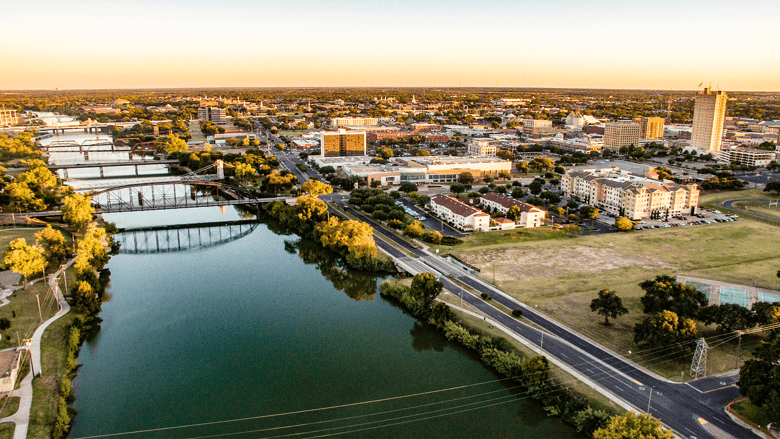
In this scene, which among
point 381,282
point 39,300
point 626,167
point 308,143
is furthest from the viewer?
point 308,143

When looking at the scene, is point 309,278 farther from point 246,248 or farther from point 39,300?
point 39,300

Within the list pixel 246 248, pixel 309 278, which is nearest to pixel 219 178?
pixel 246 248

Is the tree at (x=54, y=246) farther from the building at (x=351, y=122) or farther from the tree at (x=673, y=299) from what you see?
the building at (x=351, y=122)

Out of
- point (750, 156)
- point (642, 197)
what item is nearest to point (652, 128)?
point (750, 156)

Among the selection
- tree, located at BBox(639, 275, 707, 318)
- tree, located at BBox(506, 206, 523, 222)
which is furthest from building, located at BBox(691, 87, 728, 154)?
tree, located at BBox(639, 275, 707, 318)

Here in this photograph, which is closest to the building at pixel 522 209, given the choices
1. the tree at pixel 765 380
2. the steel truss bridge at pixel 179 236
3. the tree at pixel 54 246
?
the steel truss bridge at pixel 179 236
